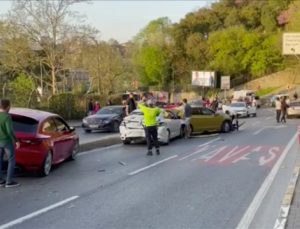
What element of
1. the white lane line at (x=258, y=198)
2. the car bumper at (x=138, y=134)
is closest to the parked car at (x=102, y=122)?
the car bumper at (x=138, y=134)

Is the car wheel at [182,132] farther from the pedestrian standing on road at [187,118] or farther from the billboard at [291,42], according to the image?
the billboard at [291,42]

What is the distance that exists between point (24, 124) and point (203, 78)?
77.2 metres

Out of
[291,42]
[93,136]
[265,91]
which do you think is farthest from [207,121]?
[265,91]

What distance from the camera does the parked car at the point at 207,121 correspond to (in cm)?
2564

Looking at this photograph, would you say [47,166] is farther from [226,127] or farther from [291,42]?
[291,42]

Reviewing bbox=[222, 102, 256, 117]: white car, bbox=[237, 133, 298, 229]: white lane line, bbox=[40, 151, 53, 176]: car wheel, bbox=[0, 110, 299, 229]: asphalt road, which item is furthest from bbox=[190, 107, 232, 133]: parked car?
bbox=[222, 102, 256, 117]: white car

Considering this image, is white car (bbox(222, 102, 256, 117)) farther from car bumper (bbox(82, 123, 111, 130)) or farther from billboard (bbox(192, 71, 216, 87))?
billboard (bbox(192, 71, 216, 87))

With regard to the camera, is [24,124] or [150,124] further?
[150,124]

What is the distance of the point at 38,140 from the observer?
39.7 feet

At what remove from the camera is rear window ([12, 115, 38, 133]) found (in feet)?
40.3

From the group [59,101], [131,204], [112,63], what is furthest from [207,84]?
[131,204]

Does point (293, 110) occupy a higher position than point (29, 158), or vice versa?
point (29, 158)

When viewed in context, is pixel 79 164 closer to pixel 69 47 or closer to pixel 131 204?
pixel 131 204

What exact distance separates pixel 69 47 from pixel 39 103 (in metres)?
10.6
